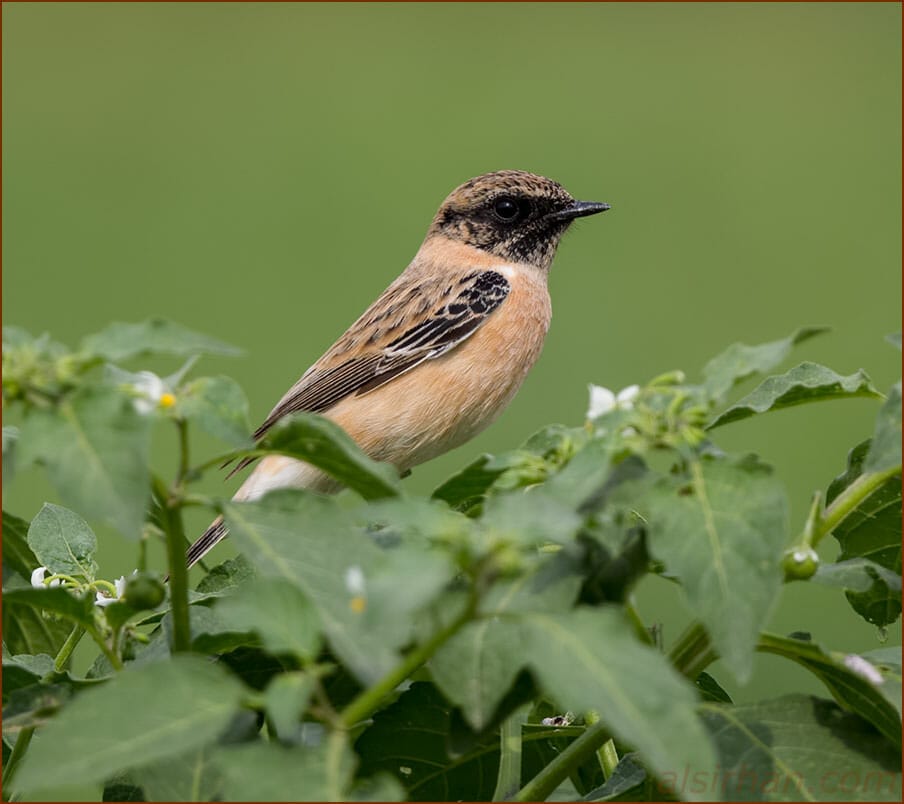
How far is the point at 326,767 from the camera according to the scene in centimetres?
141

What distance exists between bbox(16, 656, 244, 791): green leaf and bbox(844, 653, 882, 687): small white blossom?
770 mm

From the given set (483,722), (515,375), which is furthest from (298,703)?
(515,375)

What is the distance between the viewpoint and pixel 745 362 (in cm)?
178

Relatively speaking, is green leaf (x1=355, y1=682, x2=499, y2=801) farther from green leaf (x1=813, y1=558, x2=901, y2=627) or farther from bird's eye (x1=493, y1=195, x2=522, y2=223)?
bird's eye (x1=493, y1=195, x2=522, y2=223)

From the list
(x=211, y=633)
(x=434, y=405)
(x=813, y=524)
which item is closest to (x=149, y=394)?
(x=211, y=633)

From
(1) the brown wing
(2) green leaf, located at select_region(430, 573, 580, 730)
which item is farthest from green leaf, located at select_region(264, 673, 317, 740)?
(1) the brown wing

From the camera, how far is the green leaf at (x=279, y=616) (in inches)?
57.9

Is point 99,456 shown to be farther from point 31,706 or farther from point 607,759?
point 607,759

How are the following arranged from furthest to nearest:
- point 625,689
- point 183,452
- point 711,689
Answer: point 711,689, point 183,452, point 625,689

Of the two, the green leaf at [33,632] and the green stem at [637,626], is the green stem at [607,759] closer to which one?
the green stem at [637,626]

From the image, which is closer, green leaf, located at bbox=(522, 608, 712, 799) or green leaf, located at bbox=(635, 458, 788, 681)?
green leaf, located at bbox=(522, 608, 712, 799)

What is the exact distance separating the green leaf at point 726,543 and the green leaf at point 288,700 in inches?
16.2

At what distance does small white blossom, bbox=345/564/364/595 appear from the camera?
1512mm

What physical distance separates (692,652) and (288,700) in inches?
23.8
